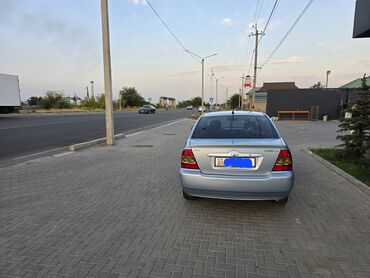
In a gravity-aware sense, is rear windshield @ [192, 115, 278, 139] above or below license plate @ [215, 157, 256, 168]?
above

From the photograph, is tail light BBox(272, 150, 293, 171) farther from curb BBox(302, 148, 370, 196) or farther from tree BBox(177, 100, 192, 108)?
tree BBox(177, 100, 192, 108)

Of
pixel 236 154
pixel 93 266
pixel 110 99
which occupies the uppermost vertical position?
pixel 110 99

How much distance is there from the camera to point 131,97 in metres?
88.6

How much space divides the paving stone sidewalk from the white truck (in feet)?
89.7

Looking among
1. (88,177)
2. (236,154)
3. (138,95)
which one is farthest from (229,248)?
(138,95)

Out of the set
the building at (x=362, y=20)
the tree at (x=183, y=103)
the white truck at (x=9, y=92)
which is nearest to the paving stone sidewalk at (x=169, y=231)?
the building at (x=362, y=20)

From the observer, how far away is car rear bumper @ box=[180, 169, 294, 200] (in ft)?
12.0

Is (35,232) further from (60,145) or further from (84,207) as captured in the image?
(60,145)

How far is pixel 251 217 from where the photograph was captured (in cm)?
396

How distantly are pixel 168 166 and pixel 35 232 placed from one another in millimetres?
4017

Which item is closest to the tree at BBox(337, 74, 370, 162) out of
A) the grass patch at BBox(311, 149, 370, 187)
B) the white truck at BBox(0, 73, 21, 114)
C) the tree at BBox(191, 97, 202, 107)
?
the grass patch at BBox(311, 149, 370, 187)

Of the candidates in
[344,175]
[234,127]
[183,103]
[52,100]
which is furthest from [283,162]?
[183,103]

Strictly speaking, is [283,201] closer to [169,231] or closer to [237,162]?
[237,162]

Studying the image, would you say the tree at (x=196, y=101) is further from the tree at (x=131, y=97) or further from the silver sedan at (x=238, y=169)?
the silver sedan at (x=238, y=169)
